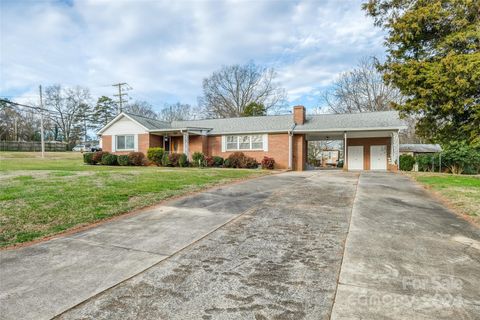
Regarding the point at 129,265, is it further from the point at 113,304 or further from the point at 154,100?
the point at 154,100

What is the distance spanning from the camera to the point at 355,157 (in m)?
21.6

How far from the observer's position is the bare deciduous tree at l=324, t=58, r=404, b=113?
1356 inches

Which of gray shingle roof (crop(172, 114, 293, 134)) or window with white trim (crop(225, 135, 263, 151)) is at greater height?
gray shingle roof (crop(172, 114, 293, 134))

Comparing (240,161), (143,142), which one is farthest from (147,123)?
(240,161)

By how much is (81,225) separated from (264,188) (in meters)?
5.76

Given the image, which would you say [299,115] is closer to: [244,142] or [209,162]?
[244,142]

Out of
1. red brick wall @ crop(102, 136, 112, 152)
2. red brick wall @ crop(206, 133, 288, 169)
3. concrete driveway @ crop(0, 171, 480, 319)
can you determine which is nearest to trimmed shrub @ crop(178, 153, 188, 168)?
red brick wall @ crop(206, 133, 288, 169)

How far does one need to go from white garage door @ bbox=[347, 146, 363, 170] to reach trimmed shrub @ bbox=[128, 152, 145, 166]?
54.8 feet

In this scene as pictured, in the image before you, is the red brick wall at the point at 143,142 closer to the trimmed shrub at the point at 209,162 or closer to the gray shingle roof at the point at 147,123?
the gray shingle roof at the point at 147,123

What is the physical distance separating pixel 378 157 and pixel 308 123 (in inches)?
236

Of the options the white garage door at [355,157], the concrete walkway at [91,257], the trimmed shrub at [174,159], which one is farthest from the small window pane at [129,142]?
the concrete walkway at [91,257]

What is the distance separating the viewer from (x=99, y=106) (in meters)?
52.4

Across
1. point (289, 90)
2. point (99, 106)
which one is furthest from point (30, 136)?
point (289, 90)

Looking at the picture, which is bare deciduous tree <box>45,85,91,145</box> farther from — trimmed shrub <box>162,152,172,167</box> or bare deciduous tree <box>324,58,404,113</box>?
bare deciduous tree <box>324,58,404,113</box>
